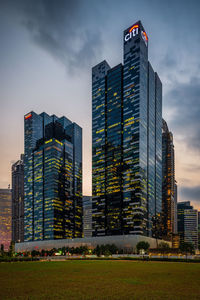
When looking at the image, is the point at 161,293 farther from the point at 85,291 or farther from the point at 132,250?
the point at 132,250

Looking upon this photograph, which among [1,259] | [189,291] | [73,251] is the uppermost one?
[189,291]

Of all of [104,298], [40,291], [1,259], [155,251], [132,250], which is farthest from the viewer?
[132,250]

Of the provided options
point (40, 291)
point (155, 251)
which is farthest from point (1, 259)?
point (155, 251)

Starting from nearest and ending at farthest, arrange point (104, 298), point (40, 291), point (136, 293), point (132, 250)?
point (104, 298) → point (136, 293) → point (40, 291) → point (132, 250)

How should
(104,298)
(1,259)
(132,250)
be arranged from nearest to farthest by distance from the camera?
(104,298) → (1,259) → (132,250)

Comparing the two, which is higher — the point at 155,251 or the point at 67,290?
the point at 67,290

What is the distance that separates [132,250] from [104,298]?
177027 millimetres

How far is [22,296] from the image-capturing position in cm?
1823

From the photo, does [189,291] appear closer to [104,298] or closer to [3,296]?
[104,298]

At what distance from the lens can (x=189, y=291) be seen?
805 inches

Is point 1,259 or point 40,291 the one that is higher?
point 40,291

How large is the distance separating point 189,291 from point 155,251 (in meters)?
161

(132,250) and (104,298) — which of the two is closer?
(104,298)

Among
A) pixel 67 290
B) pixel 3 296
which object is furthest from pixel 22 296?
pixel 67 290
